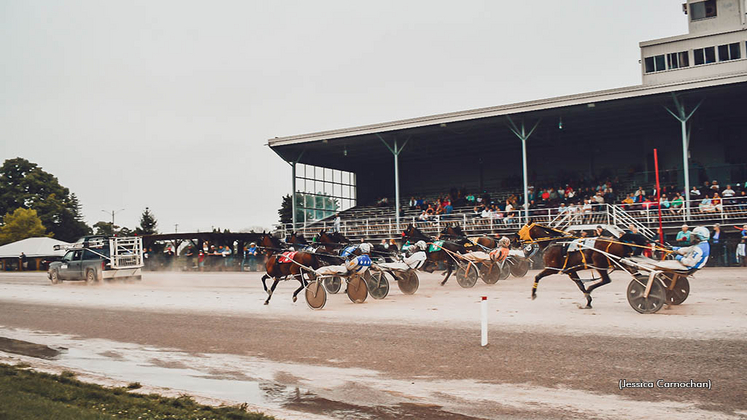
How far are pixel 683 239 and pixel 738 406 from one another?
63.2 feet

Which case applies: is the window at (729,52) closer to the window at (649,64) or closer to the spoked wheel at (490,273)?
the window at (649,64)

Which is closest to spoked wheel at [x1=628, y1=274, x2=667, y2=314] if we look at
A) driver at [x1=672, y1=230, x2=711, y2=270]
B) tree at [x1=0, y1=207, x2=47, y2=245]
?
driver at [x1=672, y1=230, x2=711, y2=270]

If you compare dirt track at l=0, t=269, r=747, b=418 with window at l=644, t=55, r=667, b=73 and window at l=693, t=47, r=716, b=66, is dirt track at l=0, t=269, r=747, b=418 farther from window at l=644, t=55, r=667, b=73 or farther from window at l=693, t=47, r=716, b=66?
window at l=644, t=55, r=667, b=73

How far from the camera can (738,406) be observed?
615 centimetres

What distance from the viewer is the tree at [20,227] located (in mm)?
72125

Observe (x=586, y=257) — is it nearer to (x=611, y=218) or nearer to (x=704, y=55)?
(x=611, y=218)

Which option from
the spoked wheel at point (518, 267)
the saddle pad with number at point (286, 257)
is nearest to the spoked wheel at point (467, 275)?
the spoked wheel at point (518, 267)

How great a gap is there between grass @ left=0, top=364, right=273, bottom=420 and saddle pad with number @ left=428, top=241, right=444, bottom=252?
12.7 meters

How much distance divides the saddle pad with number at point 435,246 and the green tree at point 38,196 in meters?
76.3

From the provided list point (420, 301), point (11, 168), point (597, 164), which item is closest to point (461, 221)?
point (597, 164)

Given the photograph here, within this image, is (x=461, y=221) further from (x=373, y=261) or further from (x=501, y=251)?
(x=373, y=261)

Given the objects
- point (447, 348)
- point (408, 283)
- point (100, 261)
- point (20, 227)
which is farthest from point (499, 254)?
point (20, 227)

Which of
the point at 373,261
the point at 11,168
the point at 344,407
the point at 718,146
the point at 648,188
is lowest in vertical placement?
the point at 344,407

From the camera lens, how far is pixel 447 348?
958 centimetres
